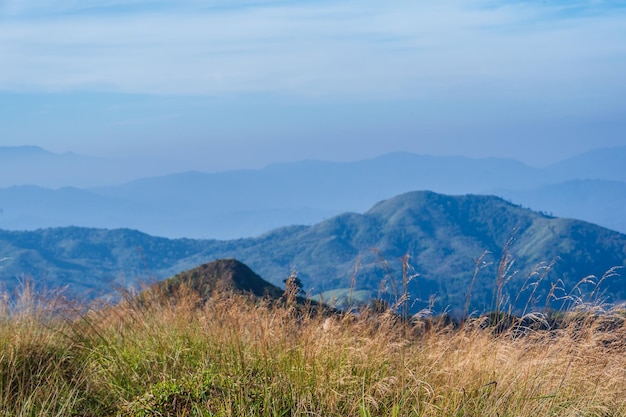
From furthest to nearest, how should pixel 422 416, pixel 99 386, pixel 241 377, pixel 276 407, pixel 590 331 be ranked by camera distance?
pixel 590 331, pixel 99 386, pixel 241 377, pixel 276 407, pixel 422 416

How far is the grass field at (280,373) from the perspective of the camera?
17.1ft

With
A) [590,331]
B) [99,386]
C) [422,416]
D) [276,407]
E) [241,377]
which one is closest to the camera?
[422,416]

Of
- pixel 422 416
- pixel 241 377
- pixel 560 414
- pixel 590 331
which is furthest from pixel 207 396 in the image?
pixel 590 331

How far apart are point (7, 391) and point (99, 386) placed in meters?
0.75

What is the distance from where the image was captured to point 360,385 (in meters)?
5.58

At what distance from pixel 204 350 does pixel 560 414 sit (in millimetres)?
3098

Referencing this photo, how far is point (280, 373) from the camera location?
18.0ft

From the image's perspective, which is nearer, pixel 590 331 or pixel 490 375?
pixel 490 375

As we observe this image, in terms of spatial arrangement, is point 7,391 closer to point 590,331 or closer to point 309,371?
point 309,371

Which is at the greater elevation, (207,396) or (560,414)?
(207,396)

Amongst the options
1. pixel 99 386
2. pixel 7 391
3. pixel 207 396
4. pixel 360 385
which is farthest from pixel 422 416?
pixel 7 391

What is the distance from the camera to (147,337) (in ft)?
22.6

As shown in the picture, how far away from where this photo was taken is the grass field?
520 cm

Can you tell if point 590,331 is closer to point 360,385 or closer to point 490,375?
point 490,375
